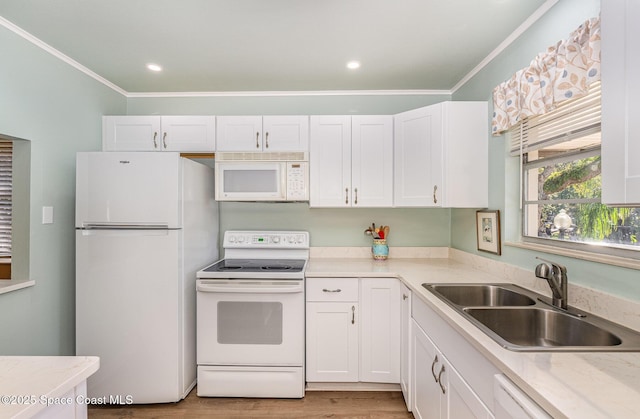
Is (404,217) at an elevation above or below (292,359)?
above

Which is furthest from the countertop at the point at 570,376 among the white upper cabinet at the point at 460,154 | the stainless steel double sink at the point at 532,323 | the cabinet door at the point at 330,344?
the white upper cabinet at the point at 460,154

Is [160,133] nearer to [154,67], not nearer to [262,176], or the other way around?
[154,67]

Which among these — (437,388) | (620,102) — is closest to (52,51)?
(620,102)

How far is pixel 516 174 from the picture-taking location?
200cm

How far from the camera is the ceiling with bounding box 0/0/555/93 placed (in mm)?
1671

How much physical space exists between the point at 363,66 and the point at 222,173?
1384 millimetres

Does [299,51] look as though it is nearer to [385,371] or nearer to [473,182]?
[473,182]

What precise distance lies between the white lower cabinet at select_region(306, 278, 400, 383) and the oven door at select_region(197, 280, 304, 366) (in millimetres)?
121

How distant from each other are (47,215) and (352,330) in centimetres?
222

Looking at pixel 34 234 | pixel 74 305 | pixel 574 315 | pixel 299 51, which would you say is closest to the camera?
pixel 574 315

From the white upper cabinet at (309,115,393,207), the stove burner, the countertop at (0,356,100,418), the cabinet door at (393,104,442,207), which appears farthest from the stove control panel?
the countertop at (0,356,100,418)

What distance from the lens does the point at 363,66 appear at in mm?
2355

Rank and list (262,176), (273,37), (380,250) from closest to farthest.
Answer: (273,37) < (262,176) < (380,250)

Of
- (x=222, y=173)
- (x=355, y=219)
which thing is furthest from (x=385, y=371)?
(x=222, y=173)
